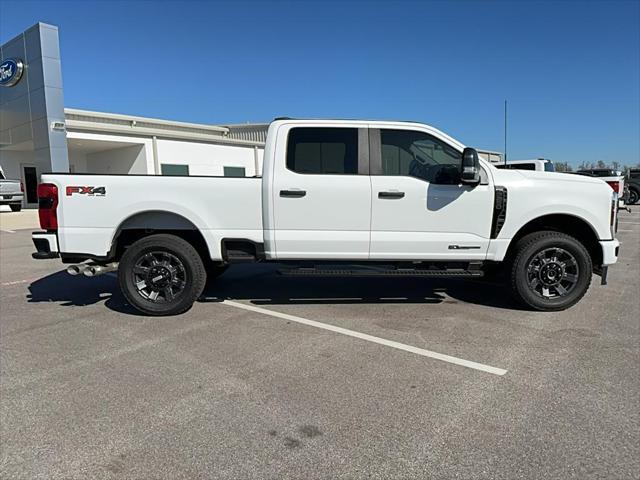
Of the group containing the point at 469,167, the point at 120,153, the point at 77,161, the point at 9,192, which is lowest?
the point at 469,167

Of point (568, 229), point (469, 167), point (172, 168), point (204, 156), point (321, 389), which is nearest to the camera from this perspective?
point (321, 389)

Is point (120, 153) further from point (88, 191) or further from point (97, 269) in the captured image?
point (97, 269)

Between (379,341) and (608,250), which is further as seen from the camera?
(608,250)

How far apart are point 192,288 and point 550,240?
4.11 meters

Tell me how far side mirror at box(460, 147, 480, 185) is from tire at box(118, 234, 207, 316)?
10.1 ft

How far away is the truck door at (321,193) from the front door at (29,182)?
86.8 ft

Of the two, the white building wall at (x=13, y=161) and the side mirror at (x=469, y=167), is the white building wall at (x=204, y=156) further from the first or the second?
the side mirror at (x=469, y=167)

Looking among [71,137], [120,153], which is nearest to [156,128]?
[120,153]

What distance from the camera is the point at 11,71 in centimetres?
1864

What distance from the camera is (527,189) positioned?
524cm

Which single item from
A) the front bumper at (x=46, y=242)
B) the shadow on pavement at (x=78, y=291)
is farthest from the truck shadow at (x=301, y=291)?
the front bumper at (x=46, y=242)

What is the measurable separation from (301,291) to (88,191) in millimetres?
2927

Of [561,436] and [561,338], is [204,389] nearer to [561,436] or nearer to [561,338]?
[561,436]

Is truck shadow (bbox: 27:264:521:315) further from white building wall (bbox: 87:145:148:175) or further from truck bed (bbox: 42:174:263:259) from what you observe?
white building wall (bbox: 87:145:148:175)
